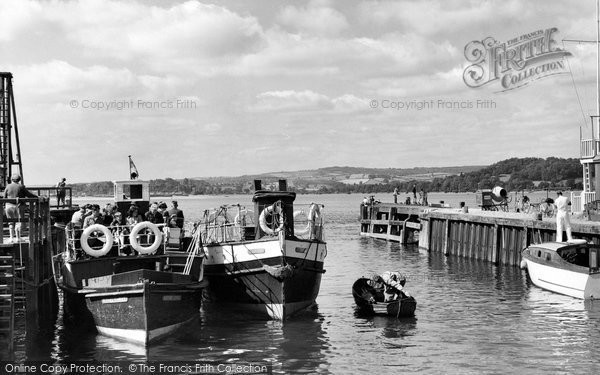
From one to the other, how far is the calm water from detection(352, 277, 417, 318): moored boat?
36cm

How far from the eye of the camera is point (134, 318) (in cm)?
2166

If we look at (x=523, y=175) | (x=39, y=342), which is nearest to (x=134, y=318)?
(x=39, y=342)

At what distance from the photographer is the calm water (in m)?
20.3

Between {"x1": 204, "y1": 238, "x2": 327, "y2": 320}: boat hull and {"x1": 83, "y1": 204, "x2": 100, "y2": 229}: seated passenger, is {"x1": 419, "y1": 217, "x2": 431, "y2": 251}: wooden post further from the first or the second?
{"x1": 83, "y1": 204, "x2": 100, "y2": 229}: seated passenger

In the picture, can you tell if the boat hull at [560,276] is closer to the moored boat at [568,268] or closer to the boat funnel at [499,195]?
the moored boat at [568,268]

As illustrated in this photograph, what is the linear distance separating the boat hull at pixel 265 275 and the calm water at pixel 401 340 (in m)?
0.58

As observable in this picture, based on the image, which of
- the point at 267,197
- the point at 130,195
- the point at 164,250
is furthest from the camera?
the point at 130,195

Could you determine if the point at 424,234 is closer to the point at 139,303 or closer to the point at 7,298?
the point at 139,303

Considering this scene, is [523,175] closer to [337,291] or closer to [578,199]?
[578,199]

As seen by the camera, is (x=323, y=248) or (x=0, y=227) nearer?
(x=0, y=227)

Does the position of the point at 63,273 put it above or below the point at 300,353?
above

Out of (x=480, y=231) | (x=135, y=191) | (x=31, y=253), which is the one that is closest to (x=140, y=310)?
(x=31, y=253)

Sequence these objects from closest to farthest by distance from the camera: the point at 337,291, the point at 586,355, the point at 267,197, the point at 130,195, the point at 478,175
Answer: the point at 586,355, the point at 267,197, the point at 130,195, the point at 337,291, the point at 478,175

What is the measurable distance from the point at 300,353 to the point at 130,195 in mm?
13437
